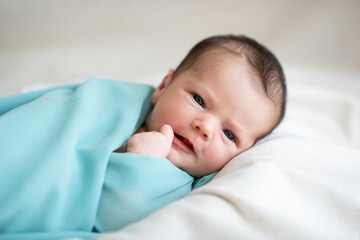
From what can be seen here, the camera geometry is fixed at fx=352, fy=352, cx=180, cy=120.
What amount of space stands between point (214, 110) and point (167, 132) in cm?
16

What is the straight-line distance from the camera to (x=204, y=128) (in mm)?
1000

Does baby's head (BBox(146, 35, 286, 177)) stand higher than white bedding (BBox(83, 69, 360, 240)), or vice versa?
baby's head (BBox(146, 35, 286, 177))

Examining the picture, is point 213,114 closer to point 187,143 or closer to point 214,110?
point 214,110

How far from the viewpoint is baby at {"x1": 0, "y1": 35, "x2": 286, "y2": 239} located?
0.82m

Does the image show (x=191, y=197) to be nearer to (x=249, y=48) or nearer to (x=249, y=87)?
(x=249, y=87)

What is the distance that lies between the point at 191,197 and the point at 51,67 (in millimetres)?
1458

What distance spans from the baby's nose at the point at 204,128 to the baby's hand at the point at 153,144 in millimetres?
76

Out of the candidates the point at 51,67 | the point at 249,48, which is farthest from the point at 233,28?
the point at 51,67

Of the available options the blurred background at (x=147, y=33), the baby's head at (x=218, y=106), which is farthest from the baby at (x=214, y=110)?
the blurred background at (x=147, y=33)

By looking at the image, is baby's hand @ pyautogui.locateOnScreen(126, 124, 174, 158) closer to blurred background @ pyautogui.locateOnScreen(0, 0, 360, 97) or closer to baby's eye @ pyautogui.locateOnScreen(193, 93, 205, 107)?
baby's eye @ pyautogui.locateOnScreen(193, 93, 205, 107)

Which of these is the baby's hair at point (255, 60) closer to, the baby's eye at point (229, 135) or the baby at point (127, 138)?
the baby at point (127, 138)

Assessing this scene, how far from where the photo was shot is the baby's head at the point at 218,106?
3.43 feet

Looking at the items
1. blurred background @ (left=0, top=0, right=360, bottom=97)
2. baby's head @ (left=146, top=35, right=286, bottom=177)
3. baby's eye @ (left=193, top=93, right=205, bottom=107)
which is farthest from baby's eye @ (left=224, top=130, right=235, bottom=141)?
blurred background @ (left=0, top=0, right=360, bottom=97)

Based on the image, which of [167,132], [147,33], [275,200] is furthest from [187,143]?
[147,33]
